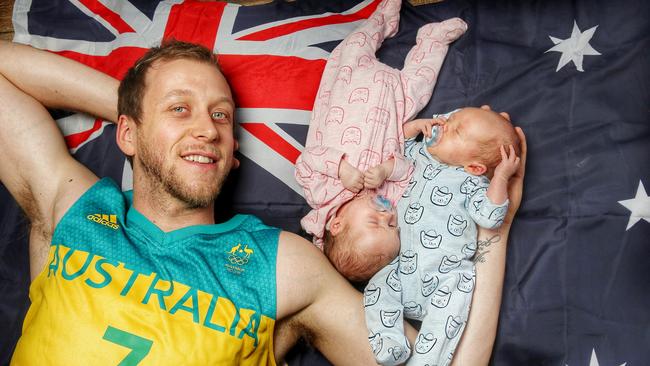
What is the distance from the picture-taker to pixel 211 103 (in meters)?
1.50

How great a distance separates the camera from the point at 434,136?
1581mm

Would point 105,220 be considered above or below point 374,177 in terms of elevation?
below

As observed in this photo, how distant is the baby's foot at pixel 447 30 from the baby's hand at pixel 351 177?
1.90 ft

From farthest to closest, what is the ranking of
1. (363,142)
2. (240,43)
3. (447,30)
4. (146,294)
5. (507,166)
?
(240,43) < (447,30) < (363,142) < (507,166) < (146,294)

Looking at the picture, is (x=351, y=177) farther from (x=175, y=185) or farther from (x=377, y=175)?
(x=175, y=185)

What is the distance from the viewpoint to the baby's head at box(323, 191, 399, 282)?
147cm

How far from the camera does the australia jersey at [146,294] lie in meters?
1.23

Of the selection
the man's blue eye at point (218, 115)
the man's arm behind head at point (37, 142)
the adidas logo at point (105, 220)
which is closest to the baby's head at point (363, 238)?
the man's blue eye at point (218, 115)

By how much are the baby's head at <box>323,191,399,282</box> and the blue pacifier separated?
9.0 inches

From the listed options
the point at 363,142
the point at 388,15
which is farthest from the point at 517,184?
the point at 388,15

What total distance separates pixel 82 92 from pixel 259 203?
0.68 m

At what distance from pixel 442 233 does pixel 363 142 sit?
0.39 metres

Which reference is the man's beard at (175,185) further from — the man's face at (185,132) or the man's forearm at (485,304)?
the man's forearm at (485,304)

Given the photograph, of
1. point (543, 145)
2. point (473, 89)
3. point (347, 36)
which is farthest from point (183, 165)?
point (543, 145)
